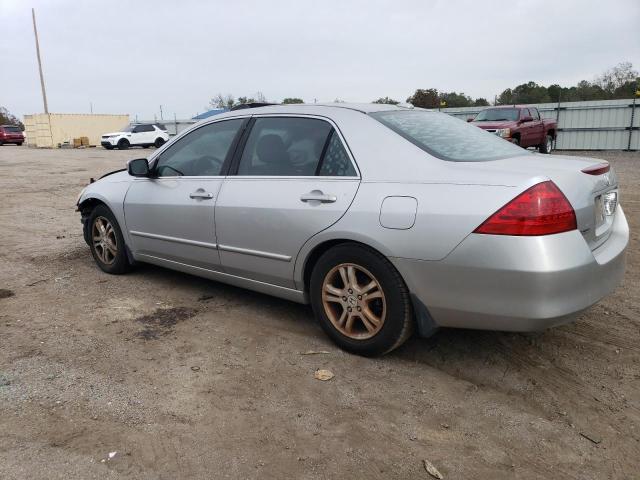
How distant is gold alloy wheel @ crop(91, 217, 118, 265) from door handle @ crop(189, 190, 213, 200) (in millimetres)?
1341

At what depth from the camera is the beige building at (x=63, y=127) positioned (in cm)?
3978

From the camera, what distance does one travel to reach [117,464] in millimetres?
2439

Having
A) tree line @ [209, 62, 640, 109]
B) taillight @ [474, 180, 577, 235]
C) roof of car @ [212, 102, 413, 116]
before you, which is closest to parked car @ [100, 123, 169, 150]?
tree line @ [209, 62, 640, 109]

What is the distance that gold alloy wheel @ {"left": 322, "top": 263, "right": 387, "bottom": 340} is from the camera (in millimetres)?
3273

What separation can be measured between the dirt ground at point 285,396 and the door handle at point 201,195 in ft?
2.96

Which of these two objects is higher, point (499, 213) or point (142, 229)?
point (499, 213)

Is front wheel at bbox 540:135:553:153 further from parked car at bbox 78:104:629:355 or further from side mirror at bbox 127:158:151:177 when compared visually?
side mirror at bbox 127:158:151:177

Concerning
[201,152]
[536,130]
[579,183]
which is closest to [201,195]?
[201,152]

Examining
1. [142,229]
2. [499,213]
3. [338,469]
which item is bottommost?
[338,469]

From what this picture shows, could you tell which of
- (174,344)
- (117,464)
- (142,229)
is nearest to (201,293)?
(142,229)

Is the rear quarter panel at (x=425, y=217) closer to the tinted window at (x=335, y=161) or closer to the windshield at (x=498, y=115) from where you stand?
the tinted window at (x=335, y=161)

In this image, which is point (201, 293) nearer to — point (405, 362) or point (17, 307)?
point (17, 307)

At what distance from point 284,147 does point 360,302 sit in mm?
1251

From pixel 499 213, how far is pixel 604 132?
2308 centimetres
